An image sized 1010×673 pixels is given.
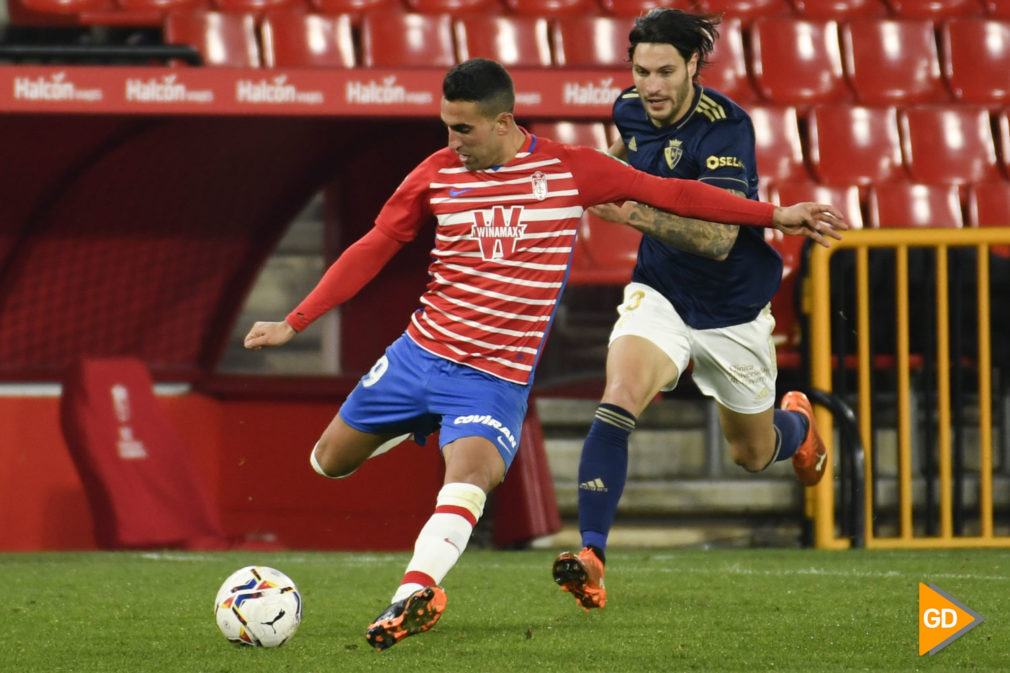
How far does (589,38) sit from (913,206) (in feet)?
6.22

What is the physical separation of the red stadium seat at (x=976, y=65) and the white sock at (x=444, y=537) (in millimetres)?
5963

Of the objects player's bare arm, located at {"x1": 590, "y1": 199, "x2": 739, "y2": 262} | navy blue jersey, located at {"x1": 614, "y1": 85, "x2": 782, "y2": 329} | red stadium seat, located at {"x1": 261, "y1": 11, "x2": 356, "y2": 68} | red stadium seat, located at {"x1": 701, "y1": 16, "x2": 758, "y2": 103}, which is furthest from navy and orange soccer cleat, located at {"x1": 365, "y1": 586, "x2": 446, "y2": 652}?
red stadium seat, located at {"x1": 701, "y1": 16, "x2": 758, "y2": 103}

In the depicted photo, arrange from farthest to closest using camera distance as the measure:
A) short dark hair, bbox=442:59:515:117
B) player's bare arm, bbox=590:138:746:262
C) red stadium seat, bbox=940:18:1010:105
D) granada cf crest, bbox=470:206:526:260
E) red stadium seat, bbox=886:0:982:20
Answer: red stadium seat, bbox=886:0:982:20, red stadium seat, bbox=940:18:1010:105, player's bare arm, bbox=590:138:746:262, granada cf crest, bbox=470:206:526:260, short dark hair, bbox=442:59:515:117

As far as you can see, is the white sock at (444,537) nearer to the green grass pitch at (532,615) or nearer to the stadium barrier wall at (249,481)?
the green grass pitch at (532,615)

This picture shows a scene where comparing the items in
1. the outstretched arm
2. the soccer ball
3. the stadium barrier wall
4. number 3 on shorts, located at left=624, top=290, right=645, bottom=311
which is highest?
the outstretched arm

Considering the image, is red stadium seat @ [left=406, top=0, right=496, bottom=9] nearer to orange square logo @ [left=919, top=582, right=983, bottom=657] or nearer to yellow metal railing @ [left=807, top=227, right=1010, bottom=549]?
yellow metal railing @ [left=807, top=227, right=1010, bottom=549]

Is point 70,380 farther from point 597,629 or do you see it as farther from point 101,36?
point 597,629

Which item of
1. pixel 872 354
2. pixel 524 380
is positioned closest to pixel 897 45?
pixel 872 354

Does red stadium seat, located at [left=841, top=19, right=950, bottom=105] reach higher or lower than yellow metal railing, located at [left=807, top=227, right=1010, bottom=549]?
higher

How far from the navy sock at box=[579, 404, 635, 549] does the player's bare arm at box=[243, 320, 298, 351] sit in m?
0.99

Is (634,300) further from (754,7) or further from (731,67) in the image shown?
(754,7)

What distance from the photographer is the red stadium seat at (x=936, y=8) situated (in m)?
9.29

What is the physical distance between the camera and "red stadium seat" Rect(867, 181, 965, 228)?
815cm

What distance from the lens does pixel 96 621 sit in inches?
171
